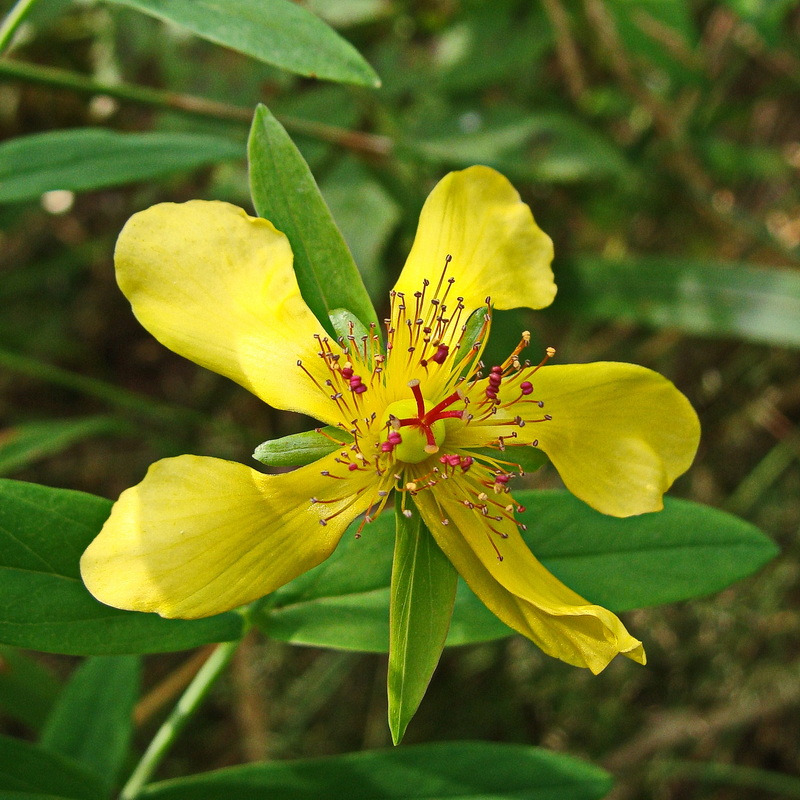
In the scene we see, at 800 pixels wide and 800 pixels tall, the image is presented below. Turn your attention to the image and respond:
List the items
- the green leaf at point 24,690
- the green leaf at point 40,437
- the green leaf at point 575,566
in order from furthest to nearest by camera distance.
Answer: the green leaf at point 40,437 → the green leaf at point 24,690 → the green leaf at point 575,566

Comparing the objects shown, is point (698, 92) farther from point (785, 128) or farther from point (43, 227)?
point (43, 227)

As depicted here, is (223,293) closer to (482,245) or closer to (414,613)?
(482,245)

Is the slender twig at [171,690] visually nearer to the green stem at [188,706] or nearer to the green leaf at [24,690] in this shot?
the green leaf at [24,690]

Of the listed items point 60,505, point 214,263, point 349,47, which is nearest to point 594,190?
point 349,47

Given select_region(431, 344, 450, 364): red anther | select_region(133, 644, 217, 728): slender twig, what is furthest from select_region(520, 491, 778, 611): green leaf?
select_region(133, 644, 217, 728): slender twig

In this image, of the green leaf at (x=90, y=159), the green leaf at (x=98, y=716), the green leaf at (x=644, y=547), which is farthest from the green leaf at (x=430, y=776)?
the green leaf at (x=90, y=159)
